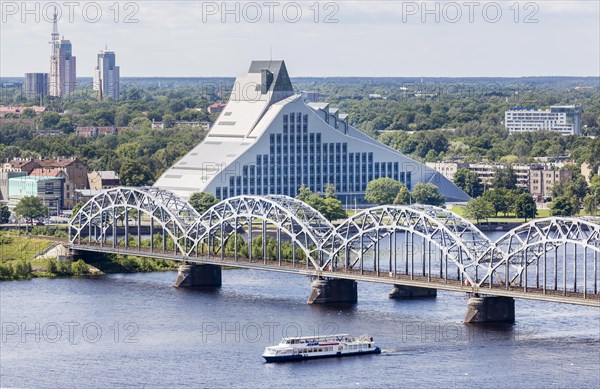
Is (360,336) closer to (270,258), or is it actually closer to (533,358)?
(533,358)

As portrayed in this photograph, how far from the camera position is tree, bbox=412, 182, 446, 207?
116 m

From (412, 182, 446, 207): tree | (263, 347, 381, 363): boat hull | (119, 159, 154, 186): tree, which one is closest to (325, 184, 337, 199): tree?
(412, 182, 446, 207): tree

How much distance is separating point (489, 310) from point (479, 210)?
44949mm

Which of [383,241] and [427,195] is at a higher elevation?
[427,195]

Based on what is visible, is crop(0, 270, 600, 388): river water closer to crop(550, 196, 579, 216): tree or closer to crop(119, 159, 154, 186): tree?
crop(550, 196, 579, 216): tree

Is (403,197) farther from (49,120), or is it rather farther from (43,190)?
(49,120)

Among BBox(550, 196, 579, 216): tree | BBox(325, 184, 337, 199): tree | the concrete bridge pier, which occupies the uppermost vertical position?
BBox(325, 184, 337, 199): tree

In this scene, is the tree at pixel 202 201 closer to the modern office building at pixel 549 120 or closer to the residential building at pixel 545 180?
the residential building at pixel 545 180

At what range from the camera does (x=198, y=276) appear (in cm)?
7969

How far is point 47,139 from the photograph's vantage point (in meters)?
156

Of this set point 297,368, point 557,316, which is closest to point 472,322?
point 557,316

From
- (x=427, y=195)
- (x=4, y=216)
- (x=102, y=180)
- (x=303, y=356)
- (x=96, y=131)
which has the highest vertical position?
(x=96, y=131)

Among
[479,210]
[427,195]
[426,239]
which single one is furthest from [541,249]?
[427,195]

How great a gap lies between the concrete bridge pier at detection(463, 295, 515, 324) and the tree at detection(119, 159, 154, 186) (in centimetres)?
5799
